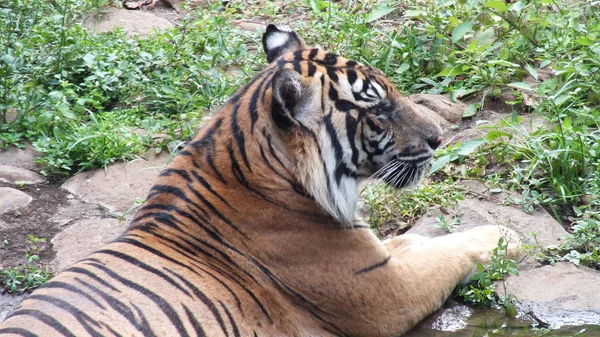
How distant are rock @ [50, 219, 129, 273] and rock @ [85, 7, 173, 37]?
310 cm

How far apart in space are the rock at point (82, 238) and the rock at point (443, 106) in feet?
8.14

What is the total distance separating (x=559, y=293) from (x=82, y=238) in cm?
294

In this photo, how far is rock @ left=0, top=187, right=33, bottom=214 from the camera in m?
5.86

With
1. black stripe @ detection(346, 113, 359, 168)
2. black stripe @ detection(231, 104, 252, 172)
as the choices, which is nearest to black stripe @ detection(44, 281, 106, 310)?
black stripe @ detection(231, 104, 252, 172)

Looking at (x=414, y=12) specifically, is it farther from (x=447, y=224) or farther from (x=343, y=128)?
(x=343, y=128)

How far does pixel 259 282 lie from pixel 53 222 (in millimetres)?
2254

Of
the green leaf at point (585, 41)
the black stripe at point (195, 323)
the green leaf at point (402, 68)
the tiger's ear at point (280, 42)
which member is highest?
the tiger's ear at point (280, 42)

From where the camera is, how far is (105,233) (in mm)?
5578

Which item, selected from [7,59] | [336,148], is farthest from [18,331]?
[7,59]

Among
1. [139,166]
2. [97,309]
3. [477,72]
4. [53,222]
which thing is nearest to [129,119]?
[139,166]

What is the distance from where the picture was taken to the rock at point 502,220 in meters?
5.02

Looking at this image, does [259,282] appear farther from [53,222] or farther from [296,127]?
[53,222]

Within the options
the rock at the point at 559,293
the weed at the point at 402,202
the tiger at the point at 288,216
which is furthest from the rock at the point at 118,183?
the rock at the point at 559,293

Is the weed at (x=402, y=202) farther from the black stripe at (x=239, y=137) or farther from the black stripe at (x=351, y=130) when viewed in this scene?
the black stripe at (x=239, y=137)
